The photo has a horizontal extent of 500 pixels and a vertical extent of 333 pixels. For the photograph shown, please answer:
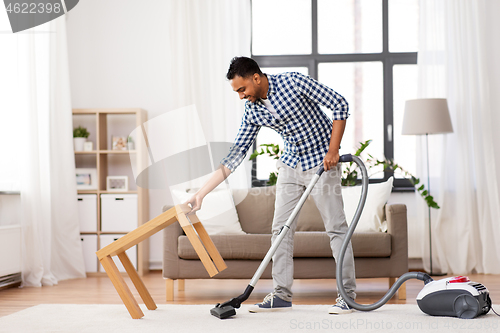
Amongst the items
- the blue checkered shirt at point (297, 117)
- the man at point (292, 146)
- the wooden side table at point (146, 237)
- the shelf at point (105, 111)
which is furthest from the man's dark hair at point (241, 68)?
the shelf at point (105, 111)

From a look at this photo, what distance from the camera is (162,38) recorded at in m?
4.35

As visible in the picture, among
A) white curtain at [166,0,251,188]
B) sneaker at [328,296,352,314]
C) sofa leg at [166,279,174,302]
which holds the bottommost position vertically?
sofa leg at [166,279,174,302]

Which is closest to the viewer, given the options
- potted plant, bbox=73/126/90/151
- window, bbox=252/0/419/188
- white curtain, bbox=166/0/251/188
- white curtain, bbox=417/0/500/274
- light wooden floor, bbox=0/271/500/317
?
light wooden floor, bbox=0/271/500/317

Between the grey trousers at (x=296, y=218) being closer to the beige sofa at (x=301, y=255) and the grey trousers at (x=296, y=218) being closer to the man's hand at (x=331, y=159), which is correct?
the man's hand at (x=331, y=159)

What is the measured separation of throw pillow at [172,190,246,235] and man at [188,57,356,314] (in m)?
0.82

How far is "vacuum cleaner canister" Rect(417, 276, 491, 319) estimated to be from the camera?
2.12 meters

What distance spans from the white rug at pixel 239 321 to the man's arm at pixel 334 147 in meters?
0.70

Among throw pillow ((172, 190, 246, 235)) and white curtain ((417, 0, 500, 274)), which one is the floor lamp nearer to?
white curtain ((417, 0, 500, 274))

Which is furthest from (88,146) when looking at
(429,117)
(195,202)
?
(429,117)

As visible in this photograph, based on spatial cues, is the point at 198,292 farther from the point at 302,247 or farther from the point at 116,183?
the point at 116,183

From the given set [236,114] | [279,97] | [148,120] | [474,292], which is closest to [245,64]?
[279,97]

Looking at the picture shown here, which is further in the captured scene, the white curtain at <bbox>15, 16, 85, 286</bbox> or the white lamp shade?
the white lamp shade

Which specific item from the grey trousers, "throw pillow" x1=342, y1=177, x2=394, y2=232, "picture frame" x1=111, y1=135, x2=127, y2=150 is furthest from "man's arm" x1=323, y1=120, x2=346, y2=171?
Answer: "picture frame" x1=111, y1=135, x2=127, y2=150

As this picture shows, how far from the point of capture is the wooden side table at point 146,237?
2.08 metres
